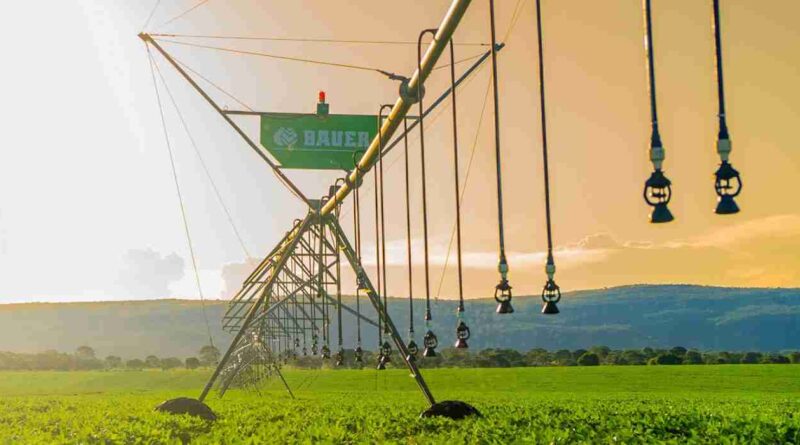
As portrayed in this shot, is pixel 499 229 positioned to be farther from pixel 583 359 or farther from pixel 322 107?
pixel 583 359

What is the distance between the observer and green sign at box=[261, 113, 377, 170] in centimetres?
2839

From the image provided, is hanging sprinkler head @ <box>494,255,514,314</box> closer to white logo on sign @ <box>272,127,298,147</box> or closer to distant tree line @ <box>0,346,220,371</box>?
white logo on sign @ <box>272,127,298,147</box>

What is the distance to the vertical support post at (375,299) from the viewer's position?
19719mm

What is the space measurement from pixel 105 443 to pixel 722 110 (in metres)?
9.54

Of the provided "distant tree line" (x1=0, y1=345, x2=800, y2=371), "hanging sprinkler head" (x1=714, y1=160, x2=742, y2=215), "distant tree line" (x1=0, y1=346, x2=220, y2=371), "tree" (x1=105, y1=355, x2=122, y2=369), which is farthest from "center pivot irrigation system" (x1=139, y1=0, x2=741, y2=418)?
"tree" (x1=105, y1=355, x2=122, y2=369)

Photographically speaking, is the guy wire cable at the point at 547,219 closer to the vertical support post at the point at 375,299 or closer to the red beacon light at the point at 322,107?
the vertical support post at the point at 375,299

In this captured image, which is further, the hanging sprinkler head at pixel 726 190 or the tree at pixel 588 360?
the tree at pixel 588 360

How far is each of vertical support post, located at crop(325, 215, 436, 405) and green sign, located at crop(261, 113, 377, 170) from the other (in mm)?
3357

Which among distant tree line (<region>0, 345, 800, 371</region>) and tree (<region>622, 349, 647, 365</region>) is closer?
distant tree line (<region>0, 345, 800, 371</region>)

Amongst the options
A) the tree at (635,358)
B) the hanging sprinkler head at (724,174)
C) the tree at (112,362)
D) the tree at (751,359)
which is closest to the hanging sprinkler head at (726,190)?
the hanging sprinkler head at (724,174)

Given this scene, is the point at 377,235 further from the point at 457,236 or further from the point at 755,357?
the point at 755,357

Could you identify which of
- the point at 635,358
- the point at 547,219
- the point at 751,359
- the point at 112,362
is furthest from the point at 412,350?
the point at 112,362

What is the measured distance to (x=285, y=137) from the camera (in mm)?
28422

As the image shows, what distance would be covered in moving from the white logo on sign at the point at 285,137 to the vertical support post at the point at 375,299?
337cm
